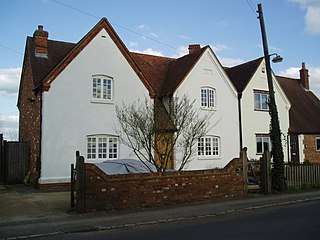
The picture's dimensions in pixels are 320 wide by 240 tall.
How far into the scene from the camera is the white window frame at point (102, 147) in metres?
18.6

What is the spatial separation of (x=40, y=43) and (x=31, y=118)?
172 inches

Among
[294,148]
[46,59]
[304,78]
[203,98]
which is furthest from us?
[304,78]

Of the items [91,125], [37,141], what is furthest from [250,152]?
[37,141]

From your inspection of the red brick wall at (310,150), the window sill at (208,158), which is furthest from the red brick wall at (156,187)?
the red brick wall at (310,150)

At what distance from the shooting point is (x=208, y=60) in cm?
2386

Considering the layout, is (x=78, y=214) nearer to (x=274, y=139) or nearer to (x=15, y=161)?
(x=274, y=139)

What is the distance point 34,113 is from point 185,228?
42.3 ft

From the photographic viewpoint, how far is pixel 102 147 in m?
19.0

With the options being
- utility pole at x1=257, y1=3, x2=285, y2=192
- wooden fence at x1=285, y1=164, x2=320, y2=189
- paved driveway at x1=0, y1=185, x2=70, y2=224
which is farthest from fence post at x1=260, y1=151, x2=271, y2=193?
paved driveway at x1=0, y1=185, x2=70, y2=224

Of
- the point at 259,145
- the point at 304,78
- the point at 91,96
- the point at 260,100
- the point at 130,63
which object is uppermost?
the point at 304,78

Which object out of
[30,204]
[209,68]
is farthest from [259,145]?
[30,204]

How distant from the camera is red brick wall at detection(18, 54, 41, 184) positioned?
18.3 meters

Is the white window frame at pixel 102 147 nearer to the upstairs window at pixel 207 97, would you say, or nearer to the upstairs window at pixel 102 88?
the upstairs window at pixel 102 88

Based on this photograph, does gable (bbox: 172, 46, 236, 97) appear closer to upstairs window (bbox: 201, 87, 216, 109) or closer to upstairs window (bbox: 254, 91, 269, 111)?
upstairs window (bbox: 201, 87, 216, 109)
